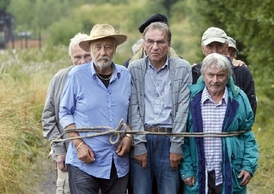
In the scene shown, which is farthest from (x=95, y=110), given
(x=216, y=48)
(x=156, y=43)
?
(x=216, y=48)

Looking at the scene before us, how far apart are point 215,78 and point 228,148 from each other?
598mm

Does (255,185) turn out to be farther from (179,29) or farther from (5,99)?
(179,29)

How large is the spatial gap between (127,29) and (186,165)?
215 feet

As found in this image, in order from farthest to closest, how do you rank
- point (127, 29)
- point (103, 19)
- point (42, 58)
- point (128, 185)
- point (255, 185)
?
point (103, 19) < point (127, 29) < point (42, 58) < point (255, 185) < point (128, 185)

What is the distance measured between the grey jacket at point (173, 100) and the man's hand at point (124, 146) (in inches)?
3.2

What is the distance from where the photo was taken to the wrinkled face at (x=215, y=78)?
5.80 m

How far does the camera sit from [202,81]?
6035 millimetres

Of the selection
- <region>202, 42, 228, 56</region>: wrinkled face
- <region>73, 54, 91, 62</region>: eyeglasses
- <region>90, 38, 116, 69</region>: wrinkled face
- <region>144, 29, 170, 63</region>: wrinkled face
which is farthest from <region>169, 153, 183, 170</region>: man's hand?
<region>73, 54, 91, 62</region>: eyeglasses

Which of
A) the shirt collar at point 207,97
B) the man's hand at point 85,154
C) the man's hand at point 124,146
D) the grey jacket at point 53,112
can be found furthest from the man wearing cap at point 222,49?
the man's hand at point 85,154

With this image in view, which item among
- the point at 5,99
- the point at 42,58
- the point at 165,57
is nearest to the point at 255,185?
the point at 5,99

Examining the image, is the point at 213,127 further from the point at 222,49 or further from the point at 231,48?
the point at 231,48

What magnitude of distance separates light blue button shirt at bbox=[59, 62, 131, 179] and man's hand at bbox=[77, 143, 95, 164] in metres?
0.06

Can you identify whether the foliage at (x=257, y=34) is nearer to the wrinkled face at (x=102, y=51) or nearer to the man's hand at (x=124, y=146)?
the wrinkled face at (x=102, y=51)

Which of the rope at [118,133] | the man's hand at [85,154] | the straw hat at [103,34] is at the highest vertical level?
the straw hat at [103,34]
